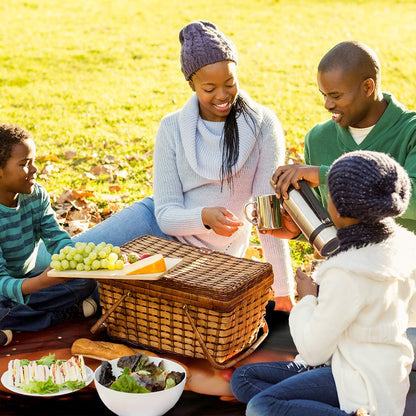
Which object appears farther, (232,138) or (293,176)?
(232,138)

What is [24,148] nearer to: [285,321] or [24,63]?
[285,321]

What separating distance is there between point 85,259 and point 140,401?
68cm

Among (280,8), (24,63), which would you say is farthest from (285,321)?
(280,8)

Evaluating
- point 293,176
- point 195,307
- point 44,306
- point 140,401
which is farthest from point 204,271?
point 44,306

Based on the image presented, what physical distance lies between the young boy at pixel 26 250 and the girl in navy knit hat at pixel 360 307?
1.23 m

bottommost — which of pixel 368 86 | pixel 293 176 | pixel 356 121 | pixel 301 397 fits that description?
pixel 301 397

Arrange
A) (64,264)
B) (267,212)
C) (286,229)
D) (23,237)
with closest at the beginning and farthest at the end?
1. (64,264)
2. (267,212)
3. (286,229)
4. (23,237)

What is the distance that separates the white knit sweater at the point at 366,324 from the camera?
2.21 m

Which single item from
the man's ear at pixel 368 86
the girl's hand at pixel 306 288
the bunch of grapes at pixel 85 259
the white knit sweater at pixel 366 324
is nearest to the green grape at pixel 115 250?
the bunch of grapes at pixel 85 259

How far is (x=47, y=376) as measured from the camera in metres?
2.77

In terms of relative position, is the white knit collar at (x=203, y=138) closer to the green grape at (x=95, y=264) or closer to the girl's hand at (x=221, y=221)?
the girl's hand at (x=221, y=221)

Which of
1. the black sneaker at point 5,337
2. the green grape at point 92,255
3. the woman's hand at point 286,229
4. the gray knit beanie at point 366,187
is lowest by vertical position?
the black sneaker at point 5,337

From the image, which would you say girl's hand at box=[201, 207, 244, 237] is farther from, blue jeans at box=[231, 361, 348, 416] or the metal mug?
blue jeans at box=[231, 361, 348, 416]

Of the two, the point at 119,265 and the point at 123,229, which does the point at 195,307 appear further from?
the point at 123,229
